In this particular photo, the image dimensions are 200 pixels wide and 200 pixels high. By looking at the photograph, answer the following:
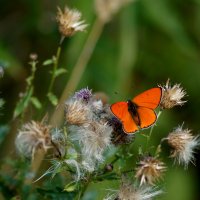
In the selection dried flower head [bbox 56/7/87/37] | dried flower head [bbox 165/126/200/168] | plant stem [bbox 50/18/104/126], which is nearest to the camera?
dried flower head [bbox 165/126/200/168]

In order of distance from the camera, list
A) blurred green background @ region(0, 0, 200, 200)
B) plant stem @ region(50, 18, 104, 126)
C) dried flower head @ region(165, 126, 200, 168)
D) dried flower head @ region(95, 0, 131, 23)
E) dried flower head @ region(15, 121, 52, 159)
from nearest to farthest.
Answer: dried flower head @ region(15, 121, 52, 159)
dried flower head @ region(165, 126, 200, 168)
dried flower head @ region(95, 0, 131, 23)
plant stem @ region(50, 18, 104, 126)
blurred green background @ region(0, 0, 200, 200)

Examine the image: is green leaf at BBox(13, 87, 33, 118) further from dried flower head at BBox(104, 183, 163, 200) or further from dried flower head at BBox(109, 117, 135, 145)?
dried flower head at BBox(104, 183, 163, 200)

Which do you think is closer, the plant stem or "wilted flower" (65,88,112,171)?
"wilted flower" (65,88,112,171)

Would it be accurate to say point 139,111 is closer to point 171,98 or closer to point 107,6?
point 171,98

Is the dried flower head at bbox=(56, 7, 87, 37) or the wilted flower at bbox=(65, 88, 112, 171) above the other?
the dried flower head at bbox=(56, 7, 87, 37)

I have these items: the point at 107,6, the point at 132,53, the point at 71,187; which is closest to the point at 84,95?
the point at 71,187

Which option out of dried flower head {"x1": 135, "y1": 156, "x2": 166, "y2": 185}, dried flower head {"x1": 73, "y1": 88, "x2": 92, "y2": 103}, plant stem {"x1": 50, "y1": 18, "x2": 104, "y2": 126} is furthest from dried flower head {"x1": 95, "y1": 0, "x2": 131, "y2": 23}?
dried flower head {"x1": 135, "y1": 156, "x2": 166, "y2": 185}

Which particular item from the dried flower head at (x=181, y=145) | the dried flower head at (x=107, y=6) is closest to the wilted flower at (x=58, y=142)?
the dried flower head at (x=181, y=145)
